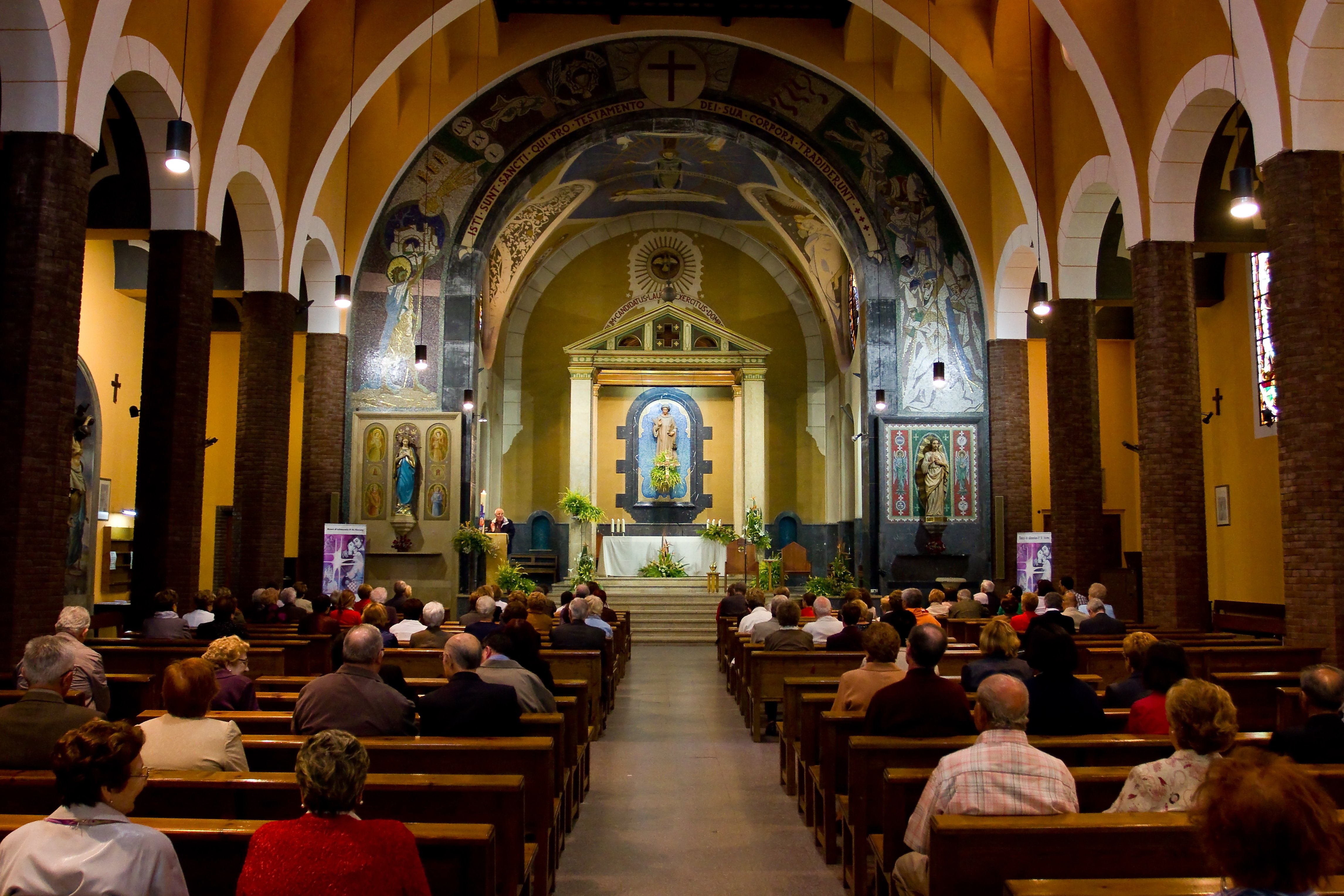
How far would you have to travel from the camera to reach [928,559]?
17.1 m

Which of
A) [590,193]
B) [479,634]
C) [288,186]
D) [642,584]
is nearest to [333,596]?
[479,634]

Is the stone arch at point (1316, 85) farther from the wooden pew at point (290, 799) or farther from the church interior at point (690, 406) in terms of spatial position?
the wooden pew at point (290, 799)

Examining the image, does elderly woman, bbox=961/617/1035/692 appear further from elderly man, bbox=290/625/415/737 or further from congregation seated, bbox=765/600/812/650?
congregation seated, bbox=765/600/812/650

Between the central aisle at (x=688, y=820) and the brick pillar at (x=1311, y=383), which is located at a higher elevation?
the brick pillar at (x=1311, y=383)

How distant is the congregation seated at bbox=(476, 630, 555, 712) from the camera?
212 inches

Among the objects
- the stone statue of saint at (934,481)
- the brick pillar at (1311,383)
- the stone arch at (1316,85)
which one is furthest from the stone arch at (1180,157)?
the stone statue of saint at (934,481)

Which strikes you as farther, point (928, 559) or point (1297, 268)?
point (928, 559)

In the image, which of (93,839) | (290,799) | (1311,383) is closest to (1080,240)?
(1311,383)

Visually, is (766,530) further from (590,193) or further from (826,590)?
(590,193)

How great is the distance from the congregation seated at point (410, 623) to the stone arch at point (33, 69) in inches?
180

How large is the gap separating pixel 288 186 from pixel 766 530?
1356 cm

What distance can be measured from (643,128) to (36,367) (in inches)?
467

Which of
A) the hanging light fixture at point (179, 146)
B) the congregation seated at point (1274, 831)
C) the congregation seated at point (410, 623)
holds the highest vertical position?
the hanging light fixture at point (179, 146)

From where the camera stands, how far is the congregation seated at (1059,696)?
4473 mm
